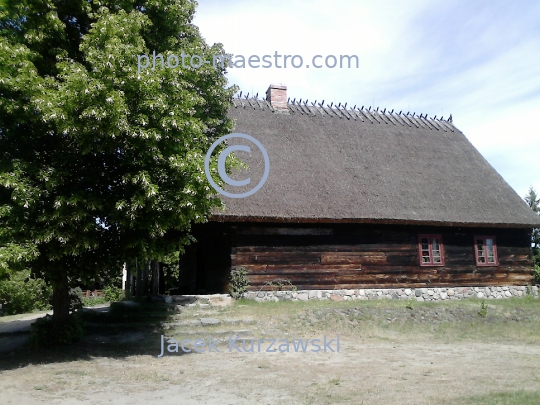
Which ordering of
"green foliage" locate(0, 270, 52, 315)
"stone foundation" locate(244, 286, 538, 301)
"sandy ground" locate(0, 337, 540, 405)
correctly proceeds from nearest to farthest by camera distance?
"sandy ground" locate(0, 337, 540, 405), "stone foundation" locate(244, 286, 538, 301), "green foliage" locate(0, 270, 52, 315)

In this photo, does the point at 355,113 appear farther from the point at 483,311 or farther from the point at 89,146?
the point at 89,146

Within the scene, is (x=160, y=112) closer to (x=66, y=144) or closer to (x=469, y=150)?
(x=66, y=144)

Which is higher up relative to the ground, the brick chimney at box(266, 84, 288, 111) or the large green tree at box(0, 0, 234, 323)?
the brick chimney at box(266, 84, 288, 111)

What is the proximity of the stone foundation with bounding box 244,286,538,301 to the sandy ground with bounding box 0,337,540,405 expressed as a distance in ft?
17.6

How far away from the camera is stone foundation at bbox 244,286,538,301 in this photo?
652 inches

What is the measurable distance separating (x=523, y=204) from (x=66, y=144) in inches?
720

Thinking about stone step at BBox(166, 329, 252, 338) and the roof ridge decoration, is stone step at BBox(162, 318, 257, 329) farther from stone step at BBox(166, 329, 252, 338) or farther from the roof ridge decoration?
the roof ridge decoration

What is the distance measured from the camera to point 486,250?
20078 millimetres

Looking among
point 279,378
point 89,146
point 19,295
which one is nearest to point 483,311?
point 279,378

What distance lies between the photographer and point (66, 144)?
10320 millimetres

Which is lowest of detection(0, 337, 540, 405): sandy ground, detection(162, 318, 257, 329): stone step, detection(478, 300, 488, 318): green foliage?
detection(0, 337, 540, 405): sandy ground

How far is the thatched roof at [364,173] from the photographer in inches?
672

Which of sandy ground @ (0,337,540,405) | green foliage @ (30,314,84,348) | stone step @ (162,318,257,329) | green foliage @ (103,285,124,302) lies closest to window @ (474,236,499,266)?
sandy ground @ (0,337,540,405)

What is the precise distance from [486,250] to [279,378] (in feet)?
47.0
